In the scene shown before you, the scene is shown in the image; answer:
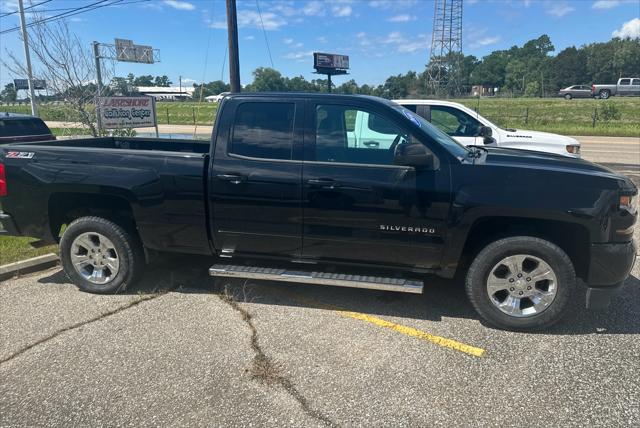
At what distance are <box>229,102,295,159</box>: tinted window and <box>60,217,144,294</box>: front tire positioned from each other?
144 centimetres

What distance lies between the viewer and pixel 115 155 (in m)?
4.20

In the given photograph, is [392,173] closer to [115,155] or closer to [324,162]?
[324,162]

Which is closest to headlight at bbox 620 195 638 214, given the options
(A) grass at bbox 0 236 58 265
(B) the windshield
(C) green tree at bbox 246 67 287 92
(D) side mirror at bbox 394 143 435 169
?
(B) the windshield

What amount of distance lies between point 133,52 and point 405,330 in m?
18.8

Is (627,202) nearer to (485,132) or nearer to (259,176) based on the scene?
(259,176)

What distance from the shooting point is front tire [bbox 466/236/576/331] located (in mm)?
3557

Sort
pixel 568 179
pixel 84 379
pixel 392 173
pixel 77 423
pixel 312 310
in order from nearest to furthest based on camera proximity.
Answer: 1. pixel 77 423
2. pixel 84 379
3. pixel 568 179
4. pixel 392 173
5. pixel 312 310

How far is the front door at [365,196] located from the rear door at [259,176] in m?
0.13

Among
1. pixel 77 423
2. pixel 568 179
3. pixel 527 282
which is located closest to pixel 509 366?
pixel 527 282

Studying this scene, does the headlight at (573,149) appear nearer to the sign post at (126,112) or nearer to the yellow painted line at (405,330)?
the yellow painted line at (405,330)

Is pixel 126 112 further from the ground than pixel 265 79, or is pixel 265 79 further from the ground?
pixel 265 79

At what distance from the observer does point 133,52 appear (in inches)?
740

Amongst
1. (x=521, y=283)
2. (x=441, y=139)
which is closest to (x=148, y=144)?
(x=441, y=139)

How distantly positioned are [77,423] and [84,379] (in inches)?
18.0
